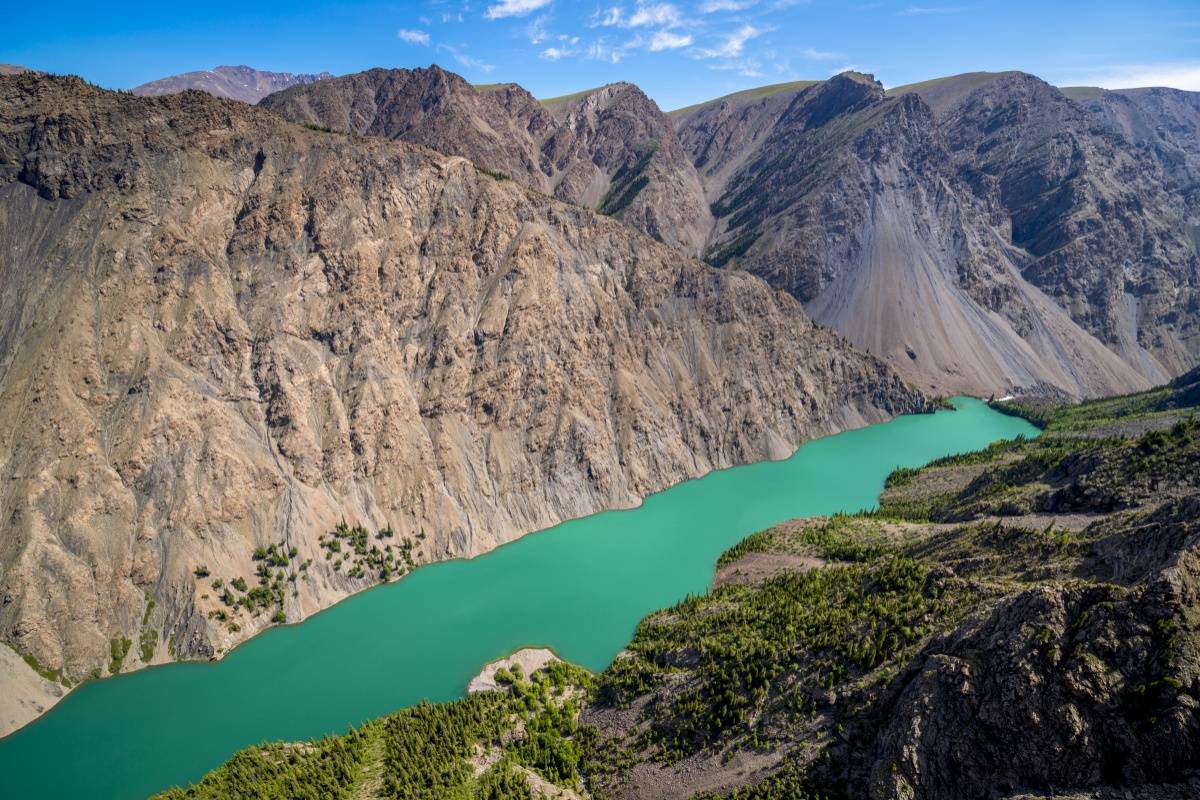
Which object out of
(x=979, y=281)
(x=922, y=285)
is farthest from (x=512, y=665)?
(x=979, y=281)

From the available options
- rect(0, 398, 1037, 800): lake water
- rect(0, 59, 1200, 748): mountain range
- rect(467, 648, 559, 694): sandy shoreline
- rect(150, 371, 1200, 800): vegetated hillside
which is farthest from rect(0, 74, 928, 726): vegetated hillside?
rect(150, 371, 1200, 800): vegetated hillside

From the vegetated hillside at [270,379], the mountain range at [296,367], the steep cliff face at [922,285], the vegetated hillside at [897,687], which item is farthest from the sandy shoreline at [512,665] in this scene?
the steep cliff face at [922,285]

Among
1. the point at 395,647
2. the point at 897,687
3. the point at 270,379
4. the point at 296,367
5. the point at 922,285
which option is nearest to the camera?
the point at 897,687

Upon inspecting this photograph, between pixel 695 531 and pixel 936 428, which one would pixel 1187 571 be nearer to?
pixel 695 531

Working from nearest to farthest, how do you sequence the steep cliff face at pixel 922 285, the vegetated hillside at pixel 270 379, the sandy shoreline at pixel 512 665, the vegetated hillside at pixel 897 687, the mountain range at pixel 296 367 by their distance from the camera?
the vegetated hillside at pixel 897 687 < the sandy shoreline at pixel 512 665 < the vegetated hillside at pixel 270 379 < the mountain range at pixel 296 367 < the steep cliff face at pixel 922 285

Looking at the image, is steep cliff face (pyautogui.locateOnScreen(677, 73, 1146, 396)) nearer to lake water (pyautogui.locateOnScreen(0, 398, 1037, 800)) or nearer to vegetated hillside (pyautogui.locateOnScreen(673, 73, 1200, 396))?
vegetated hillside (pyautogui.locateOnScreen(673, 73, 1200, 396))

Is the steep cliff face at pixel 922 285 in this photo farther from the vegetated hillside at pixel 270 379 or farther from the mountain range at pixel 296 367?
the vegetated hillside at pixel 270 379

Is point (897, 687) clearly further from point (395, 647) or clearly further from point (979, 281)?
point (979, 281)
